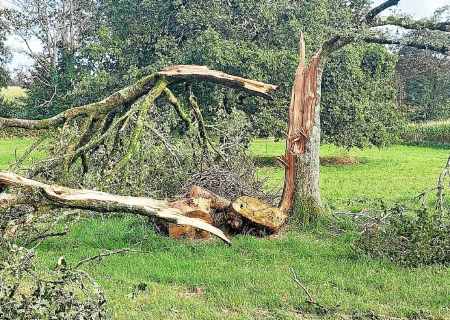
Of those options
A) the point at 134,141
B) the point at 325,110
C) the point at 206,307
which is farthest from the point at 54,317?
the point at 325,110

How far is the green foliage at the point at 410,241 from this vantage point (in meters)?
6.04

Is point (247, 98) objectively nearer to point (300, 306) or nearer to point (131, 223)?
point (131, 223)

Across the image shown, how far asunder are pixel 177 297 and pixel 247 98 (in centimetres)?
1235

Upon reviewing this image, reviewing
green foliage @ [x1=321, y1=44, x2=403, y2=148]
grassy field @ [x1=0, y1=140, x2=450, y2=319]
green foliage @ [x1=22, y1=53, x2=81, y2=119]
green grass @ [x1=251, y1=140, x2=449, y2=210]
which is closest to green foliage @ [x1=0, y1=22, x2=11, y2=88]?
green foliage @ [x1=22, y1=53, x2=81, y2=119]

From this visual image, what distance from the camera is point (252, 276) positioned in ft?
18.6

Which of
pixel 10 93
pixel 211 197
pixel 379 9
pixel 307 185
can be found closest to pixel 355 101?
pixel 379 9

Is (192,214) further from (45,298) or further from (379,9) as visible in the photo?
(379,9)

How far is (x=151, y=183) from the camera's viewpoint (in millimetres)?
8883

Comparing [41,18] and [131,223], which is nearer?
[131,223]

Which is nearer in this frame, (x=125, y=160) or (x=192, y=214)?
(x=125, y=160)

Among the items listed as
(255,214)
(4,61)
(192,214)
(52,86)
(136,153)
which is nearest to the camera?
(192,214)

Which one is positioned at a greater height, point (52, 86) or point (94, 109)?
point (52, 86)

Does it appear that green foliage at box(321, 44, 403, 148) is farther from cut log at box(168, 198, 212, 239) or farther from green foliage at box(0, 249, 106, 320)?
green foliage at box(0, 249, 106, 320)

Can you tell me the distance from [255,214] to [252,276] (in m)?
1.90
